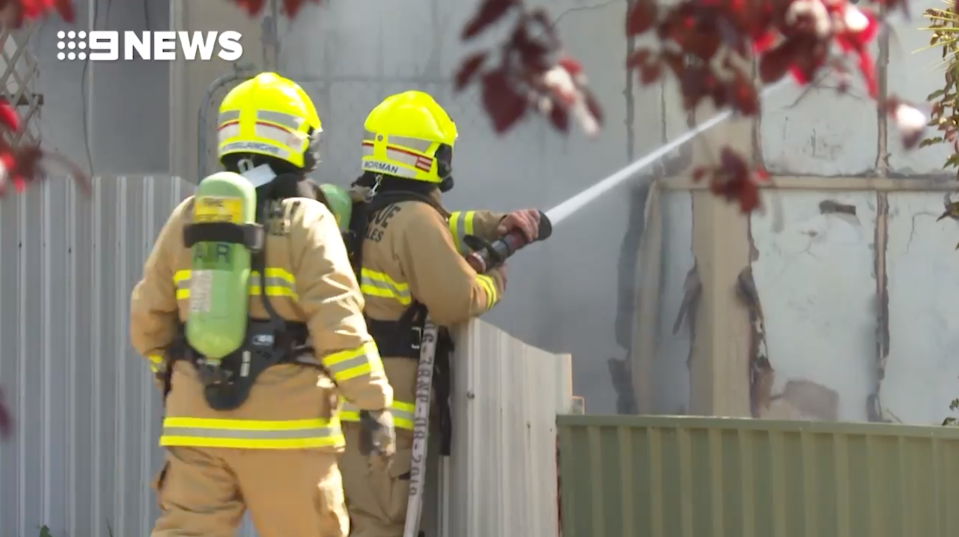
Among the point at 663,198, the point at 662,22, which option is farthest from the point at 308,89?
the point at 662,22

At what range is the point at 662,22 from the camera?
1726mm

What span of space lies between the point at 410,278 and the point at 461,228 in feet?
1.56

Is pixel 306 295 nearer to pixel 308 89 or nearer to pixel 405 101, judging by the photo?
pixel 405 101

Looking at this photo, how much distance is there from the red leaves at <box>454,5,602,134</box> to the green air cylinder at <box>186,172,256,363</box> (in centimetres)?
181

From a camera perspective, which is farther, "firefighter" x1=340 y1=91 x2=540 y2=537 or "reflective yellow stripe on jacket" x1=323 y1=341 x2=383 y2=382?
"firefighter" x1=340 y1=91 x2=540 y2=537

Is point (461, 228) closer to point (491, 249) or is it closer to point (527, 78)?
point (491, 249)

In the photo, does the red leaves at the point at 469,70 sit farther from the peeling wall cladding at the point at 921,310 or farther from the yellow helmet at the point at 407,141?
the peeling wall cladding at the point at 921,310

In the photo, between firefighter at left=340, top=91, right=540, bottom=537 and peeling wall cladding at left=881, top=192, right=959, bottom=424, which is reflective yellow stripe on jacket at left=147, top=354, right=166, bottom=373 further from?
peeling wall cladding at left=881, top=192, right=959, bottom=424

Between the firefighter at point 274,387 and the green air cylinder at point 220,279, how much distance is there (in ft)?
0.11

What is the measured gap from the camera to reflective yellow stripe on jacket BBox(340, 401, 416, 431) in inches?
156

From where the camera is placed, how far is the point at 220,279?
3422 mm

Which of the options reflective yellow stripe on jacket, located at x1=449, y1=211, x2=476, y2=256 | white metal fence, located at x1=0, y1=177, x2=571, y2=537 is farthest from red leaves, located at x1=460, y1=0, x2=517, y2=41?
white metal fence, located at x1=0, y1=177, x2=571, y2=537

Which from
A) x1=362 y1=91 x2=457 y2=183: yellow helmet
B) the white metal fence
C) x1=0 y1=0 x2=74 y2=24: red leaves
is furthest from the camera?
the white metal fence

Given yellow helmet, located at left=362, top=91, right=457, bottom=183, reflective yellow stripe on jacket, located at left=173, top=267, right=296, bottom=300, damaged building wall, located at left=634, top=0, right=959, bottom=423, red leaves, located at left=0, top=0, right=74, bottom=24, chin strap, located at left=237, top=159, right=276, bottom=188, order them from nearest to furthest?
red leaves, located at left=0, top=0, right=74, bottom=24
reflective yellow stripe on jacket, located at left=173, top=267, right=296, bottom=300
chin strap, located at left=237, top=159, right=276, bottom=188
yellow helmet, located at left=362, top=91, right=457, bottom=183
damaged building wall, located at left=634, top=0, right=959, bottom=423
